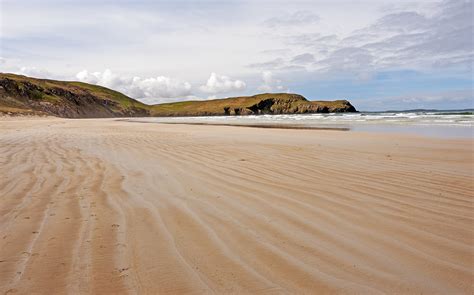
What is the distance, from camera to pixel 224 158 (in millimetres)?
9484

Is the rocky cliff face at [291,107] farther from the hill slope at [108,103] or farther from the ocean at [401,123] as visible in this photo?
the ocean at [401,123]

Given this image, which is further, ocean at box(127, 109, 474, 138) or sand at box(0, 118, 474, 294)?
ocean at box(127, 109, 474, 138)

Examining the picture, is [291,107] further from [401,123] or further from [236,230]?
[236,230]

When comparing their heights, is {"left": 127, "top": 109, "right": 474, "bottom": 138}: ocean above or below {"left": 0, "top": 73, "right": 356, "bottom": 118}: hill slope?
below

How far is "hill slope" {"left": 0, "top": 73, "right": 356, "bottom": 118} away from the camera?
94.5 metres

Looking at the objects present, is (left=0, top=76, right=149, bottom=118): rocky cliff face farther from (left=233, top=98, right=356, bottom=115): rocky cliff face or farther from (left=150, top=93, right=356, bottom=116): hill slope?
(left=233, top=98, right=356, bottom=115): rocky cliff face

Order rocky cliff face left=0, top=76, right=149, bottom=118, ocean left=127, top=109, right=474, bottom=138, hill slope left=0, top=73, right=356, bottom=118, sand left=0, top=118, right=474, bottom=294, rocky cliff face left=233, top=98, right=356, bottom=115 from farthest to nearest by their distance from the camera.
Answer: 1. rocky cliff face left=233, top=98, right=356, bottom=115
2. hill slope left=0, top=73, right=356, bottom=118
3. rocky cliff face left=0, top=76, right=149, bottom=118
4. ocean left=127, top=109, right=474, bottom=138
5. sand left=0, top=118, right=474, bottom=294

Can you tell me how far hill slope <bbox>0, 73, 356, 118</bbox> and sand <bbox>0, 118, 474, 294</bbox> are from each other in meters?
86.5

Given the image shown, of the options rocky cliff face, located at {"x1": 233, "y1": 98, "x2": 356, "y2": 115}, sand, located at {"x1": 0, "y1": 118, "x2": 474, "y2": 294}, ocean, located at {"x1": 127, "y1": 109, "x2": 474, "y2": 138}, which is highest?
rocky cliff face, located at {"x1": 233, "y1": 98, "x2": 356, "y2": 115}

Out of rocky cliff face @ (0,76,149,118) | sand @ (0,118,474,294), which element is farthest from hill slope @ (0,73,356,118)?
sand @ (0,118,474,294)

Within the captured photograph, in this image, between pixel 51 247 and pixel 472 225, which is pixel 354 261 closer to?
pixel 472 225

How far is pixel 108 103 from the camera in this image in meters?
142

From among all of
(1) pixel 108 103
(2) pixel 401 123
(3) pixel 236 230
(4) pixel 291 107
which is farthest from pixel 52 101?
(3) pixel 236 230

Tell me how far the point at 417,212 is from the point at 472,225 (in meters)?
0.61
